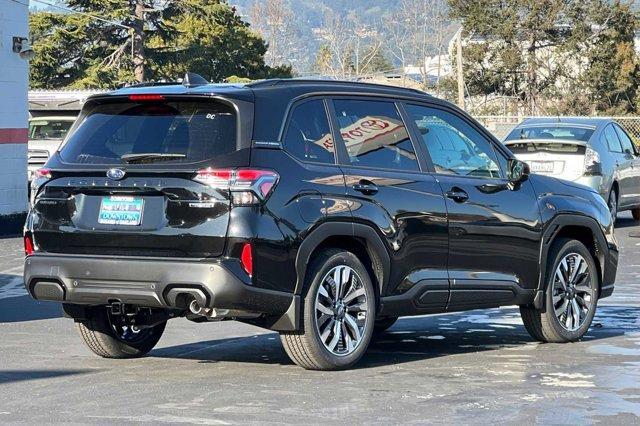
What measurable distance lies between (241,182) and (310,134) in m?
0.82

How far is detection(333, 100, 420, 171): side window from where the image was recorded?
8656 mm

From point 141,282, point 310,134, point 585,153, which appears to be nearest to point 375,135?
point 310,134

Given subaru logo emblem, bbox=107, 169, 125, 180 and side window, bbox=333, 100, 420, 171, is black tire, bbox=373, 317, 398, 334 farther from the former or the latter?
subaru logo emblem, bbox=107, 169, 125, 180

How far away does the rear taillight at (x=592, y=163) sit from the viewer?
1991cm

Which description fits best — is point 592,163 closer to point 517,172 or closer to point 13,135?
point 13,135

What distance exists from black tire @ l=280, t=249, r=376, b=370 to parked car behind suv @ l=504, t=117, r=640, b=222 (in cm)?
1101

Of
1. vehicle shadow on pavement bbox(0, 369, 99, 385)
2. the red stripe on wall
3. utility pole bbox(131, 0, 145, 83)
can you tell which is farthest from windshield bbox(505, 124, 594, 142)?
utility pole bbox(131, 0, 145, 83)

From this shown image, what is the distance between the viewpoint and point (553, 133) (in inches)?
811

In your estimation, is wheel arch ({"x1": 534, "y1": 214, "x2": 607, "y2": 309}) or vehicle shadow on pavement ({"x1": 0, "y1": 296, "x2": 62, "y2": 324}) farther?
vehicle shadow on pavement ({"x1": 0, "y1": 296, "x2": 62, "y2": 324})

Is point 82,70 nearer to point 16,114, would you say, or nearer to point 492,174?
point 16,114

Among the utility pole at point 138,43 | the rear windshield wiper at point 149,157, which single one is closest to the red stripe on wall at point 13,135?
the rear windshield wiper at point 149,157

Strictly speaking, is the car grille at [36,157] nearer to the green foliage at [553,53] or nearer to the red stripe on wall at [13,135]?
the red stripe on wall at [13,135]

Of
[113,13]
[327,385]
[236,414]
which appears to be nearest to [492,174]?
[327,385]

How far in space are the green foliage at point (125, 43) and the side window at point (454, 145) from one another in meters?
47.1
